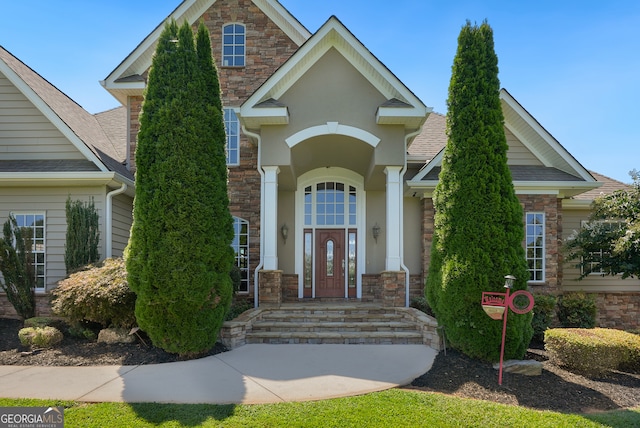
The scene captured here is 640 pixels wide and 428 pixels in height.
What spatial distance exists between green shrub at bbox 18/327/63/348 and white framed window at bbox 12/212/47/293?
2582 mm

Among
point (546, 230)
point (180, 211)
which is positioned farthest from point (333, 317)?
point (546, 230)

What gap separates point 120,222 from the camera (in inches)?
429

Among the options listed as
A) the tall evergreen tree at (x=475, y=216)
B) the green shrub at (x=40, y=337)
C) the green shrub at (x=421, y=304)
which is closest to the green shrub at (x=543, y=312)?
the green shrub at (x=421, y=304)

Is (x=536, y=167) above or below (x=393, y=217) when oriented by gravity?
above

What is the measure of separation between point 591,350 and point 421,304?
12.2 ft

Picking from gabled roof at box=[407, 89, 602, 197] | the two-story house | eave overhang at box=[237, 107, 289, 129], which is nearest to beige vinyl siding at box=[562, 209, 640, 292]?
the two-story house

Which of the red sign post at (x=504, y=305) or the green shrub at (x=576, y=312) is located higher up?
the red sign post at (x=504, y=305)

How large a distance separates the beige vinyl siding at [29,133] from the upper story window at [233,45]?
15.6ft

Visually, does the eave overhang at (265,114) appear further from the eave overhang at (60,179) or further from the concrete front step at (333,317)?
the concrete front step at (333,317)

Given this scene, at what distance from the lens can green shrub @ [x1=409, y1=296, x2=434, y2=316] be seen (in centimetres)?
982

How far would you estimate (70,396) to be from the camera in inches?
208

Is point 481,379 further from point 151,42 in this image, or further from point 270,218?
point 151,42

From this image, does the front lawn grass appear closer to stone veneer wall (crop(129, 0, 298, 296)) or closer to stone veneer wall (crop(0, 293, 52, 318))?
stone veneer wall (crop(0, 293, 52, 318))

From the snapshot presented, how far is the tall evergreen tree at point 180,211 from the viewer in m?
6.98
